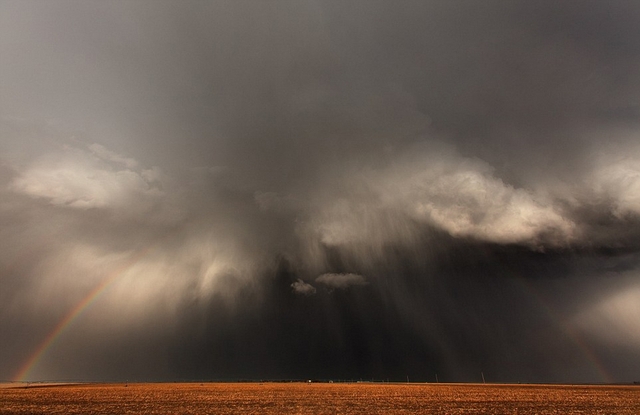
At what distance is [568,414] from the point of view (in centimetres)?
4119

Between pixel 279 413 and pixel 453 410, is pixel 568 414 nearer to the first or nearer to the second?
pixel 453 410

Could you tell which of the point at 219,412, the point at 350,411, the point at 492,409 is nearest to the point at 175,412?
the point at 219,412

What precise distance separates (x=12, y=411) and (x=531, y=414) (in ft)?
200

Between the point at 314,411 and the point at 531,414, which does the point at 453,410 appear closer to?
the point at 531,414

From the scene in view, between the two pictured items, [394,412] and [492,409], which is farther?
[492,409]

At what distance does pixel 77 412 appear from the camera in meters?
41.8

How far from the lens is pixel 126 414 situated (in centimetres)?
4059

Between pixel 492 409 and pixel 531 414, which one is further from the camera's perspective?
pixel 492 409

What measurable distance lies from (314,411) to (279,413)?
4539mm

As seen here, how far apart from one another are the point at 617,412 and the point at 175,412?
177 feet

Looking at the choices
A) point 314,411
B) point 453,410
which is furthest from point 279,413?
point 453,410

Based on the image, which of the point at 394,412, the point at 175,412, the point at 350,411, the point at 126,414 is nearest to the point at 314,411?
the point at 350,411

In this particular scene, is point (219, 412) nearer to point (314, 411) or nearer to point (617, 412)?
point (314, 411)

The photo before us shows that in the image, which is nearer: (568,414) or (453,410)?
(568,414)
